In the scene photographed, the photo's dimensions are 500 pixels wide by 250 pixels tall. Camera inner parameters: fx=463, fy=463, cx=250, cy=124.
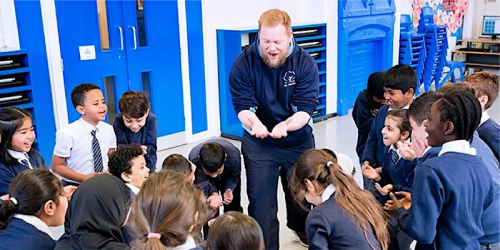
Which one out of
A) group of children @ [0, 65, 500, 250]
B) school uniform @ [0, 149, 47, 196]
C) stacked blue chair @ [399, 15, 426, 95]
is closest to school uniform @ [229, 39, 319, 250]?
group of children @ [0, 65, 500, 250]

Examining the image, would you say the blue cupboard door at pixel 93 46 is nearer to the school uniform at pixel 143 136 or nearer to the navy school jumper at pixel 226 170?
the school uniform at pixel 143 136

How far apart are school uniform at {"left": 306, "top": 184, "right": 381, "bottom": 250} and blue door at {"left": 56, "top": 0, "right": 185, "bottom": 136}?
2981mm

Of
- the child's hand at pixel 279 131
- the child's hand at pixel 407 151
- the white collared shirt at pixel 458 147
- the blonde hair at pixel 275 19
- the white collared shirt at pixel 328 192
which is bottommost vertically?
the white collared shirt at pixel 328 192

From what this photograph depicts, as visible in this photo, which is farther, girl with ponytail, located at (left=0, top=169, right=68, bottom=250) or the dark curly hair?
the dark curly hair

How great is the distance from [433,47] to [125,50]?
14.7 feet

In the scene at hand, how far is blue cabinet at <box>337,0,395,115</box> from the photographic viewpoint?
18.0 feet

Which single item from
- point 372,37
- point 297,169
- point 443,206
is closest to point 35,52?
point 297,169

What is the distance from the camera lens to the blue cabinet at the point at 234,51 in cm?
469

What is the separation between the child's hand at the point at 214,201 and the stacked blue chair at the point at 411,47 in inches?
184

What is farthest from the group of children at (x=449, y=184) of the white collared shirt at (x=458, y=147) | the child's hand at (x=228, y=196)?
the child's hand at (x=228, y=196)

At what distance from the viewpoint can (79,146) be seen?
249cm

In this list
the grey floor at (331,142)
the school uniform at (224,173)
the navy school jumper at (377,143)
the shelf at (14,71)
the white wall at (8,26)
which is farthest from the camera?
the white wall at (8,26)

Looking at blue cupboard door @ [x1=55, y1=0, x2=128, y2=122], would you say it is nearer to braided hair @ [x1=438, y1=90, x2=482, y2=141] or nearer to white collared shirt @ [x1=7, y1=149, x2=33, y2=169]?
white collared shirt @ [x1=7, y1=149, x2=33, y2=169]

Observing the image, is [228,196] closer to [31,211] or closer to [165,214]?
[31,211]
